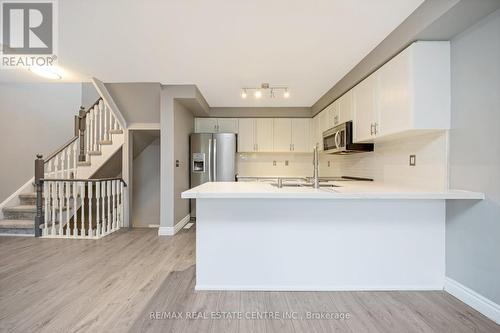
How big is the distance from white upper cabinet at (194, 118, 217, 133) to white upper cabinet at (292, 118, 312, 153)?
5.56 feet

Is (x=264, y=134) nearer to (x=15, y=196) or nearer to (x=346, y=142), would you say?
(x=346, y=142)

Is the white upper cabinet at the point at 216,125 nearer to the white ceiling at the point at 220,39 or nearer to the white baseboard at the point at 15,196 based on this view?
the white ceiling at the point at 220,39

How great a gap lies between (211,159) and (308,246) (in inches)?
117

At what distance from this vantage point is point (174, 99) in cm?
370

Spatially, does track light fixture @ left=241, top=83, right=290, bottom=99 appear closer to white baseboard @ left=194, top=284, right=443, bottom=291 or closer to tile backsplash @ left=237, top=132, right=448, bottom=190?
tile backsplash @ left=237, top=132, right=448, bottom=190

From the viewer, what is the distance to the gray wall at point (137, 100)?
3.66 metres

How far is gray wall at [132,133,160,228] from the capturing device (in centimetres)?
502

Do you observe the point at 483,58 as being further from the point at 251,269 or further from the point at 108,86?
the point at 108,86

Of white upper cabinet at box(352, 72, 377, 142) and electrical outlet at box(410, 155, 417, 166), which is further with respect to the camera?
white upper cabinet at box(352, 72, 377, 142)

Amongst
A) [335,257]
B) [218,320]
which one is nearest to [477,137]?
[335,257]

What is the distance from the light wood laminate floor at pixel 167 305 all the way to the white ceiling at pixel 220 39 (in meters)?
2.33

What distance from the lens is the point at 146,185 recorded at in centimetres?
505

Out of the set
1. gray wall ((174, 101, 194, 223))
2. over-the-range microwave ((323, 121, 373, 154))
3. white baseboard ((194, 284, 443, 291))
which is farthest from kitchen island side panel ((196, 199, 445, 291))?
gray wall ((174, 101, 194, 223))

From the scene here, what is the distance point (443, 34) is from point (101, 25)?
2.93 meters
